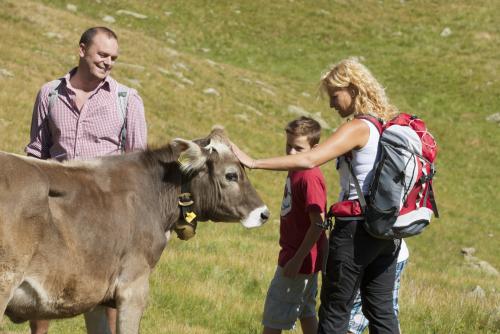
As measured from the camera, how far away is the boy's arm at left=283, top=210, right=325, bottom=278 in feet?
24.2

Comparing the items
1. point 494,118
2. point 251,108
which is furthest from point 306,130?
point 494,118

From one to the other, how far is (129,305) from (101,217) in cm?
73

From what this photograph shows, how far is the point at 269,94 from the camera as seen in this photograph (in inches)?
1205

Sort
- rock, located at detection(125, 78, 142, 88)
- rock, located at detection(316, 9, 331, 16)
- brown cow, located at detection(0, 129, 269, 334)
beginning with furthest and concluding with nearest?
rock, located at detection(316, 9, 331, 16) → rock, located at detection(125, 78, 142, 88) → brown cow, located at detection(0, 129, 269, 334)

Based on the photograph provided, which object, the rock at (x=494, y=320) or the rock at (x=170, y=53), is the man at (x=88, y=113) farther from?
the rock at (x=170, y=53)

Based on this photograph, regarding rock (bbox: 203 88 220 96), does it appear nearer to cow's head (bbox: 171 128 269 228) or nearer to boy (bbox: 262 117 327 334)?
boy (bbox: 262 117 327 334)

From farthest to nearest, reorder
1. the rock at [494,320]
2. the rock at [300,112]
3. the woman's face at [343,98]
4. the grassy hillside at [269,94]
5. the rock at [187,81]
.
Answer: the rock at [300,112], the rock at [187,81], the grassy hillside at [269,94], the rock at [494,320], the woman's face at [343,98]

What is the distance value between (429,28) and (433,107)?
9876 mm

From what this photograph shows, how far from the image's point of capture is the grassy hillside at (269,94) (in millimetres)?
10156

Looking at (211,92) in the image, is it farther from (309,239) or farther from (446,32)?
(309,239)

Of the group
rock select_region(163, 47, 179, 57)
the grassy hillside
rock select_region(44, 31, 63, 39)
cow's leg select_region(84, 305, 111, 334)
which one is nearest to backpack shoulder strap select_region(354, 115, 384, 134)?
cow's leg select_region(84, 305, 111, 334)

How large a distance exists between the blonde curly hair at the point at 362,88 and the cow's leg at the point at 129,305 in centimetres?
235

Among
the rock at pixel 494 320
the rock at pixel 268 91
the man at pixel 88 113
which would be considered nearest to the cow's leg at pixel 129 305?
the man at pixel 88 113

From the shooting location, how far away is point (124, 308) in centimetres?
607
